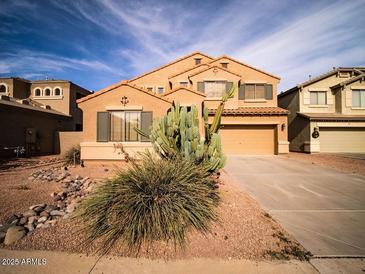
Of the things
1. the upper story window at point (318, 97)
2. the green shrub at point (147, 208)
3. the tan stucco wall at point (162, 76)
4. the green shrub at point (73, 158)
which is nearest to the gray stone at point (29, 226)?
the green shrub at point (147, 208)

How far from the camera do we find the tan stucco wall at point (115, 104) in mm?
11023

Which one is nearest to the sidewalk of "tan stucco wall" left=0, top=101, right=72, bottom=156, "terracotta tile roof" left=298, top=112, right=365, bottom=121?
"tan stucco wall" left=0, top=101, right=72, bottom=156

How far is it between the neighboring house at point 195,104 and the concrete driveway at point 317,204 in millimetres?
6113

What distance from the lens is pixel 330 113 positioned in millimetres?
19172

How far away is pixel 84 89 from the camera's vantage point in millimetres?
27359

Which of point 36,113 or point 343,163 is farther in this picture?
point 36,113

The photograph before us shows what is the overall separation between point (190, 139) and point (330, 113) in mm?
19703

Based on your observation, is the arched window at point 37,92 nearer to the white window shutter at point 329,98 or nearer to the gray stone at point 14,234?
the gray stone at point 14,234

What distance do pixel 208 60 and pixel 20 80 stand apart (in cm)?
2295

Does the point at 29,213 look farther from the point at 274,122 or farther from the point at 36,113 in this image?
the point at 36,113

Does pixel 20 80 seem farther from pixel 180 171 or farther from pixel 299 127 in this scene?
pixel 299 127

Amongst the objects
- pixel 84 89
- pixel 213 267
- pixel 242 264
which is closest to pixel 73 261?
pixel 213 267

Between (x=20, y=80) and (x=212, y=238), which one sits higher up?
(x=20, y=80)

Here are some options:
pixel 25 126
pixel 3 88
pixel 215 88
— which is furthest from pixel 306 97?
pixel 3 88
